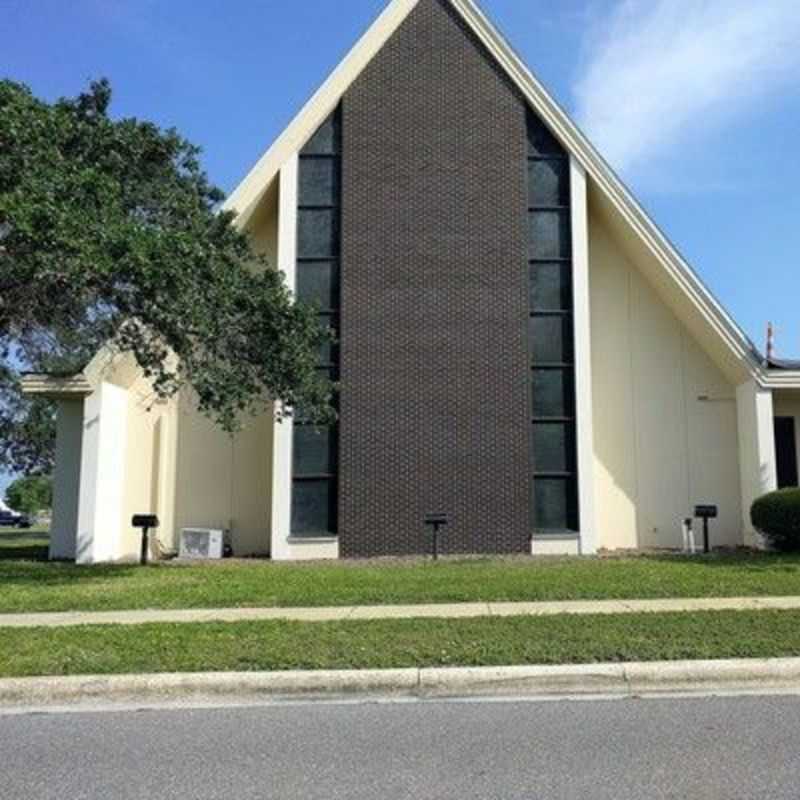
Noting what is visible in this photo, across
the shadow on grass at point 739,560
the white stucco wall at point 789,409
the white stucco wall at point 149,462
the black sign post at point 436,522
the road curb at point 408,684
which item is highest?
the white stucco wall at point 789,409

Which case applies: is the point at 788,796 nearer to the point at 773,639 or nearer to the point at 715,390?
the point at 773,639

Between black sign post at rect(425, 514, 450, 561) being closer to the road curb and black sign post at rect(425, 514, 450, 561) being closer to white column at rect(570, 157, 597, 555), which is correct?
white column at rect(570, 157, 597, 555)

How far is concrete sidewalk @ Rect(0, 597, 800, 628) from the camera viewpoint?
9961 mm

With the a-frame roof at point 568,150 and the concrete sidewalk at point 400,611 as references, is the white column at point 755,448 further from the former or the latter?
the concrete sidewalk at point 400,611

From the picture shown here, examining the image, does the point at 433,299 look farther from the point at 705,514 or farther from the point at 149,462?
the point at 149,462

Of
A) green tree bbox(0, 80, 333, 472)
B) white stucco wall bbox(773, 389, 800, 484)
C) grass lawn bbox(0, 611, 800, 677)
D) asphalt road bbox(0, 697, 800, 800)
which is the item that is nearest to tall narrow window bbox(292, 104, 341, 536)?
green tree bbox(0, 80, 333, 472)

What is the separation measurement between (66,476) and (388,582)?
26.4ft

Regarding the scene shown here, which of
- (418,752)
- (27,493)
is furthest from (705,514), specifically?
(27,493)

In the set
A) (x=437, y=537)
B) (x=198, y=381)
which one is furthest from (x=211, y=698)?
(x=437, y=537)

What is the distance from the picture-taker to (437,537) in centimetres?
1708

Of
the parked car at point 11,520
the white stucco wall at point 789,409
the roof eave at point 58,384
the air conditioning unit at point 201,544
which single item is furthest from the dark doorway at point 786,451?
the parked car at point 11,520

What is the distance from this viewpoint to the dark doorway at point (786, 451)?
19.8 metres

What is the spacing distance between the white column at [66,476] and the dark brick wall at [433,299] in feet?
16.1

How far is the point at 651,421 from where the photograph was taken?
63.2ft
